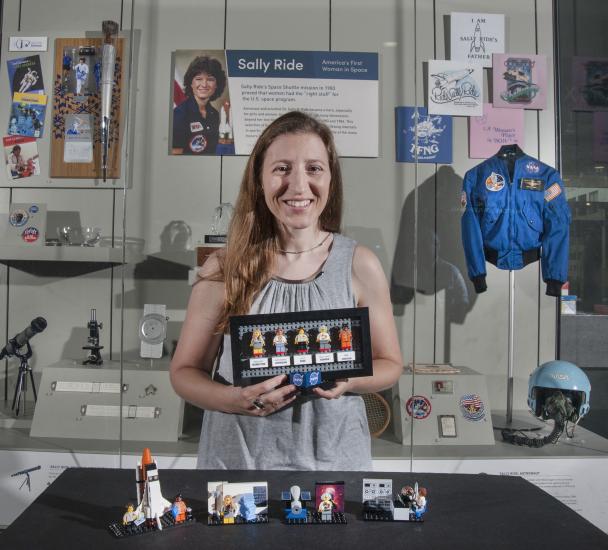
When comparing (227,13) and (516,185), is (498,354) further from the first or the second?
(227,13)

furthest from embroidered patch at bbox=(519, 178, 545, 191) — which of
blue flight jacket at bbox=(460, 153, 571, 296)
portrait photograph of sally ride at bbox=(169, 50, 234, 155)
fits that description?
portrait photograph of sally ride at bbox=(169, 50, 234, 155)

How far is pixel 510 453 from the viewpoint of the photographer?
7.93 feet

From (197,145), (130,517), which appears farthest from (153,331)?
(130,517)

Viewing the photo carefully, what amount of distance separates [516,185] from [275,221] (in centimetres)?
150

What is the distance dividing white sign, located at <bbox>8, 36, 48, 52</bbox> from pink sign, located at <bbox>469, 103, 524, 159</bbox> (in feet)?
6.00

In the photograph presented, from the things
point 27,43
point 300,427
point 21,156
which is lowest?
point 300,427

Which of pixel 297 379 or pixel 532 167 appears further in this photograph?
pixel 532 167

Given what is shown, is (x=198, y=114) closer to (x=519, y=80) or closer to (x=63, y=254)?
(x=63, y=254)

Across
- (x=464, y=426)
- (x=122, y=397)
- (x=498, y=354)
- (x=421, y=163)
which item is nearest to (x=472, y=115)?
(x=421, y=163)

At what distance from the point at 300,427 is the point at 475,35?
1.88m

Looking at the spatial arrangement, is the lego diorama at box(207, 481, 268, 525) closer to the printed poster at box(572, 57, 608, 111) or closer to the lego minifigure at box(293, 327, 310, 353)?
the lego minifigure at box(293, 327, 310, 353)

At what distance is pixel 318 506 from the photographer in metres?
1.09

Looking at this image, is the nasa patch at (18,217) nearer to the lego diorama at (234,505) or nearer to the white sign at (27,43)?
the white sign at (27,43)

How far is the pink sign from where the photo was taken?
2.59 m
